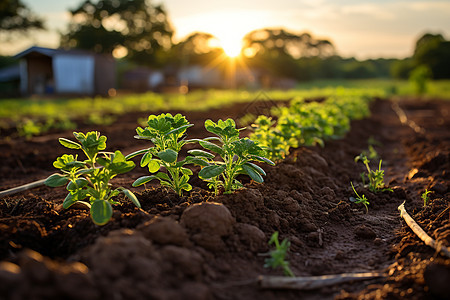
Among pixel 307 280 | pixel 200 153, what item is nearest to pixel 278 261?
pixel 307 280

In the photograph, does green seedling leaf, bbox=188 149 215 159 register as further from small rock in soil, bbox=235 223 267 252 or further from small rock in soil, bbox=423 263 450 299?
small rock in soil, bbox=423 263 450 299

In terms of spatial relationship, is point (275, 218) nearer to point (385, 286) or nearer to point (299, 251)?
point (299, 251)

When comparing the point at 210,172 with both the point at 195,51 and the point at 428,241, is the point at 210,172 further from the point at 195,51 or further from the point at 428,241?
the point at 195,51

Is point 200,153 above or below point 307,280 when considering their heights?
above

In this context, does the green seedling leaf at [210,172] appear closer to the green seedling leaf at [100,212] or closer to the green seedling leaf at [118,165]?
the green seedling leaf at [118,165]

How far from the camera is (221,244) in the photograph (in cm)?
251

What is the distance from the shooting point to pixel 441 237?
2654 millimetres

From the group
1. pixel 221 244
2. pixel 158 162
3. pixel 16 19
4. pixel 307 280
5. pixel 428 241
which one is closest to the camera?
pixel 307 280

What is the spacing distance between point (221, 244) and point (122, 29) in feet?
143

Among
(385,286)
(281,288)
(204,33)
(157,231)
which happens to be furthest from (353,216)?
(204,33)

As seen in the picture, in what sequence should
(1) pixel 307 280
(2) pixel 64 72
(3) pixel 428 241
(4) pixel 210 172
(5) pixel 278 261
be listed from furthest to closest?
(2) pixel 64 72, (4) pixel 210 172, (3) pixel 428 241, (5) pixel 278 261, (1) pixel 307 280

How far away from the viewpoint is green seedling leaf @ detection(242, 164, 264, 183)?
9.29ft

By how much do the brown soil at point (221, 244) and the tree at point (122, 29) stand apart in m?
40.6

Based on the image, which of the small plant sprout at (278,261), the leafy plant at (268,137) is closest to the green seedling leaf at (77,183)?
the small plant sprout at (278,261)
